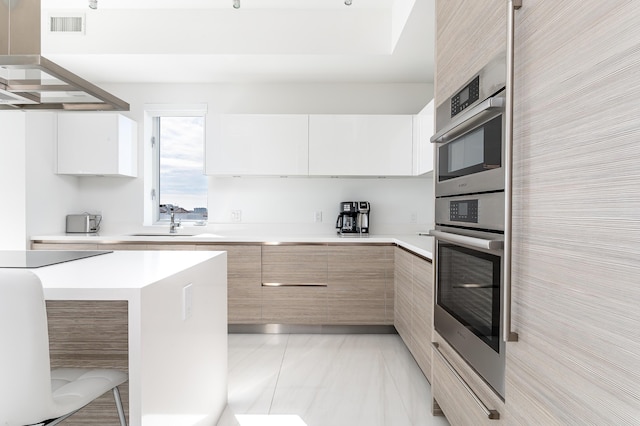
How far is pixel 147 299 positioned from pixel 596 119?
1.22 meters

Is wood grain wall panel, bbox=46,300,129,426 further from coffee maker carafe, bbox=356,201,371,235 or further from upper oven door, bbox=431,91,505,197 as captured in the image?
coffee maker carafe, bbox=356,201,371,235

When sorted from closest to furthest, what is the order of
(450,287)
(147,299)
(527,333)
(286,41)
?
A: (527,333), (147,299), (450,287), (286,41)

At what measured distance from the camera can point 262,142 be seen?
3.88 meters

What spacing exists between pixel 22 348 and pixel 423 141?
317 centimetres

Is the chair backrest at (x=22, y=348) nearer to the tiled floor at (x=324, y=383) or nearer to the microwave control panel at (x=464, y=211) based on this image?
the tiled floor at (x=324, y=383)

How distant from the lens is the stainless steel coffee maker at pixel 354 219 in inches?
159

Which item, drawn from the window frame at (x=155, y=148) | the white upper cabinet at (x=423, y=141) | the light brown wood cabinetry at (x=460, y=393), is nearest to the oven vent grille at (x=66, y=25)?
the window frame at (x=155, y=148)

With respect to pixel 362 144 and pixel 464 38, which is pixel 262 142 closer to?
pixel 362 144

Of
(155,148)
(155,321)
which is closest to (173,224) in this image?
(155,148)

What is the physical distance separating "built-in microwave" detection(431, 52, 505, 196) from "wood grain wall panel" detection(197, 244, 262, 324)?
2.05 metres

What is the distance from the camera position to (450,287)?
187cm

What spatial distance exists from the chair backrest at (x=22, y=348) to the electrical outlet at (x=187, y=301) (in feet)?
1.71

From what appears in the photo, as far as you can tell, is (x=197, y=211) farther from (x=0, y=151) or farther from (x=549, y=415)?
(x=549, y=415)

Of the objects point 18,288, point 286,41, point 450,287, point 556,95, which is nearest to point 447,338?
point 450,287
